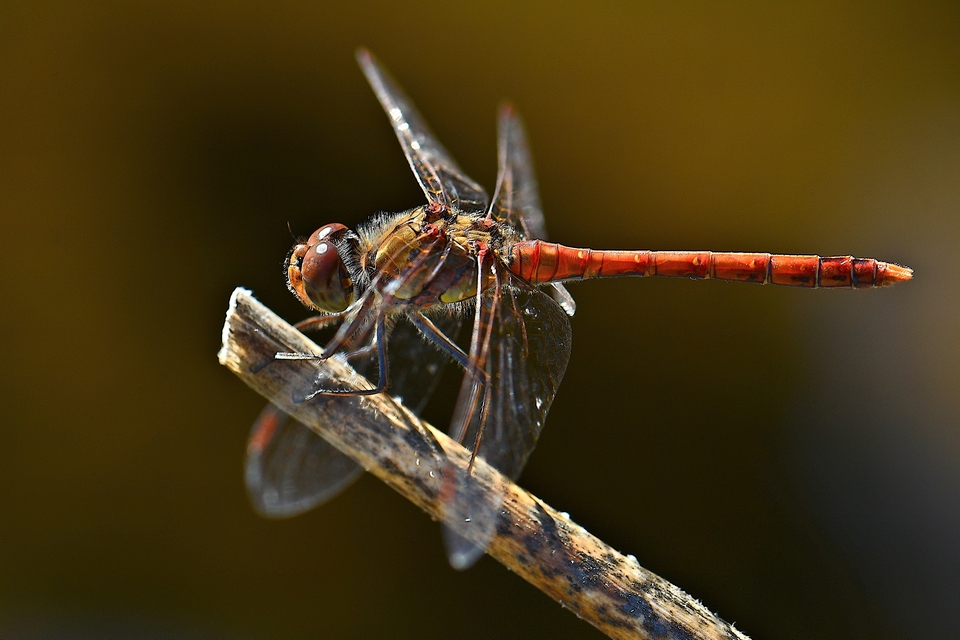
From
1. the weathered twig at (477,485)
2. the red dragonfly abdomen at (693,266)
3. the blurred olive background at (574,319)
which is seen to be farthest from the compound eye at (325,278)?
the blurred olive background at (574,319)

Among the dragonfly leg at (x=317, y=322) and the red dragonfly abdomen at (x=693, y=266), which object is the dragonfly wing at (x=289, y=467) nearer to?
the dragonfly leg at (x=317, y=322)

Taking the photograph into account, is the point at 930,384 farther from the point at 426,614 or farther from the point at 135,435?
the point at 135,435

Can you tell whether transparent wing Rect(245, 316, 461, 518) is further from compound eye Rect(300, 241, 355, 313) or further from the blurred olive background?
the blurred olive background

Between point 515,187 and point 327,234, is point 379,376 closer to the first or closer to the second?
point 327,234

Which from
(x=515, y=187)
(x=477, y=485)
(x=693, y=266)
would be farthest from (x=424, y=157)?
(x=477, y=485)

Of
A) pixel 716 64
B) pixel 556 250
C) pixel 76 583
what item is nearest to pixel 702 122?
pixel 716 64
